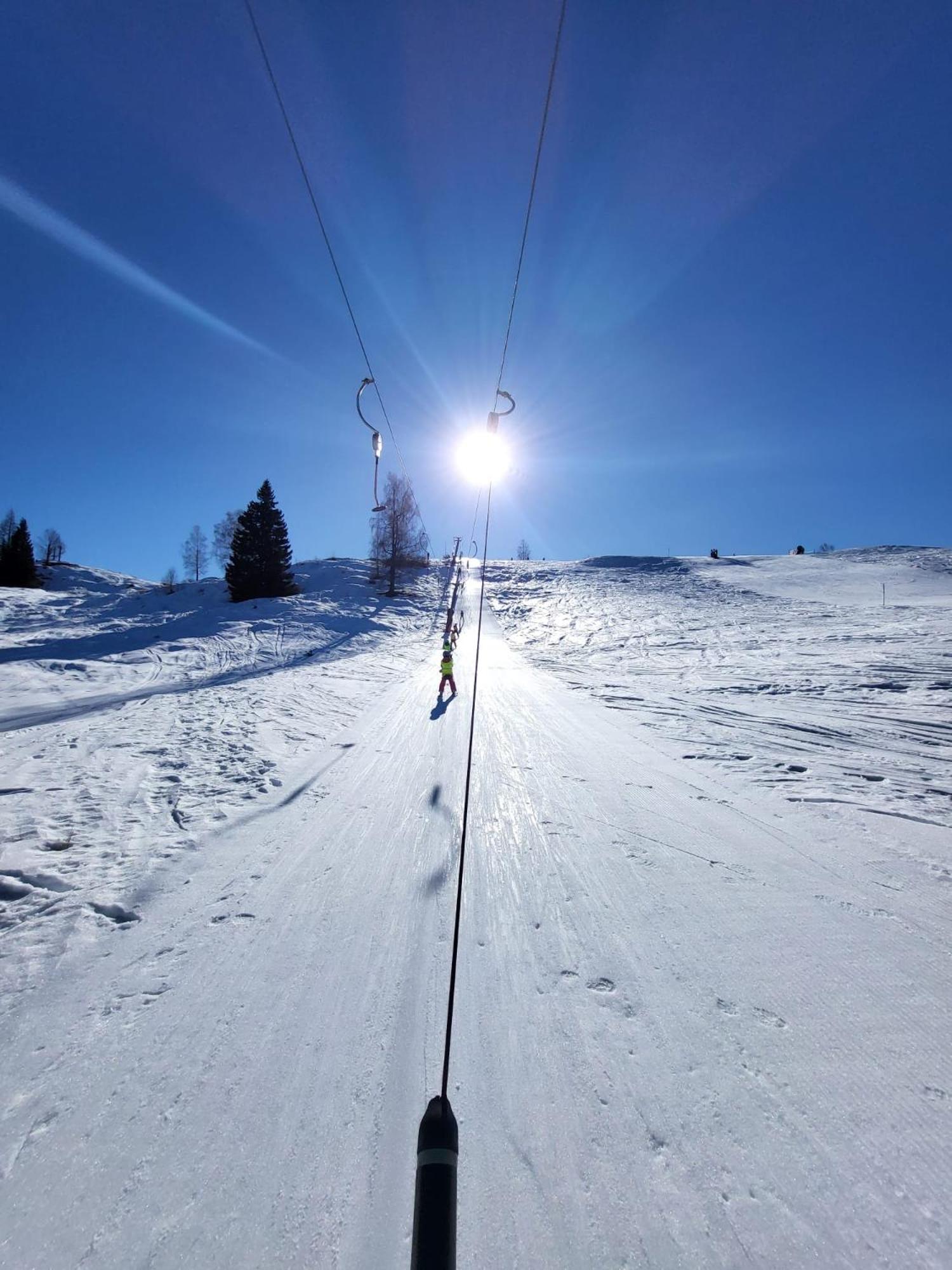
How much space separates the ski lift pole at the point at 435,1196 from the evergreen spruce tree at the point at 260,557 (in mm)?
32493

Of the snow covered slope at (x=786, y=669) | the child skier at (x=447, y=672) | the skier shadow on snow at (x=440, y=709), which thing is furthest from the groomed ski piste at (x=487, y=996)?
the child skier at (x=447, y=672)

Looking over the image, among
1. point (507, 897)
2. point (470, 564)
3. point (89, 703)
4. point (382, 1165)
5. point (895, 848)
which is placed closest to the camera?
point (382, 1165)

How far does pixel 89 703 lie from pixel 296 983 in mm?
9945

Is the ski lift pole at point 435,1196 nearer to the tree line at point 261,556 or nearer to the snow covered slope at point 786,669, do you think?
the snow covered slope at point 786,669

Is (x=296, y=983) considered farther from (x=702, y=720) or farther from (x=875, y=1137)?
(x=702, y=720)

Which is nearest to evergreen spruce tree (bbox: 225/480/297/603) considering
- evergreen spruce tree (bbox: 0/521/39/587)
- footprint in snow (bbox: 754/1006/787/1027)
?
evergreen spruce tree (bbox: 0/521/39/587)

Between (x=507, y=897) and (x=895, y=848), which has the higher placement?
(x=895, y=848)

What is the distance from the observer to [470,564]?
1989 inches

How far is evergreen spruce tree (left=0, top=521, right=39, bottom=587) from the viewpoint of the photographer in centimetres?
3434

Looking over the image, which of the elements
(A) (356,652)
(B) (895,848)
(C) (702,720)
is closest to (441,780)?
(B) (895,848)

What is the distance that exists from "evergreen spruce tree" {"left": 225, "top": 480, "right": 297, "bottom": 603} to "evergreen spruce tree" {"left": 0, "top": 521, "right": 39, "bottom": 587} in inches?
625

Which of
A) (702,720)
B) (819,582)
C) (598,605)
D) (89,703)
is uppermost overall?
(819,582)

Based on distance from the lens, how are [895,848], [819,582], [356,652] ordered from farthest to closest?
[819,582]
[356,652]
[895,848]

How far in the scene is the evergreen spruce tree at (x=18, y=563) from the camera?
3434cm
